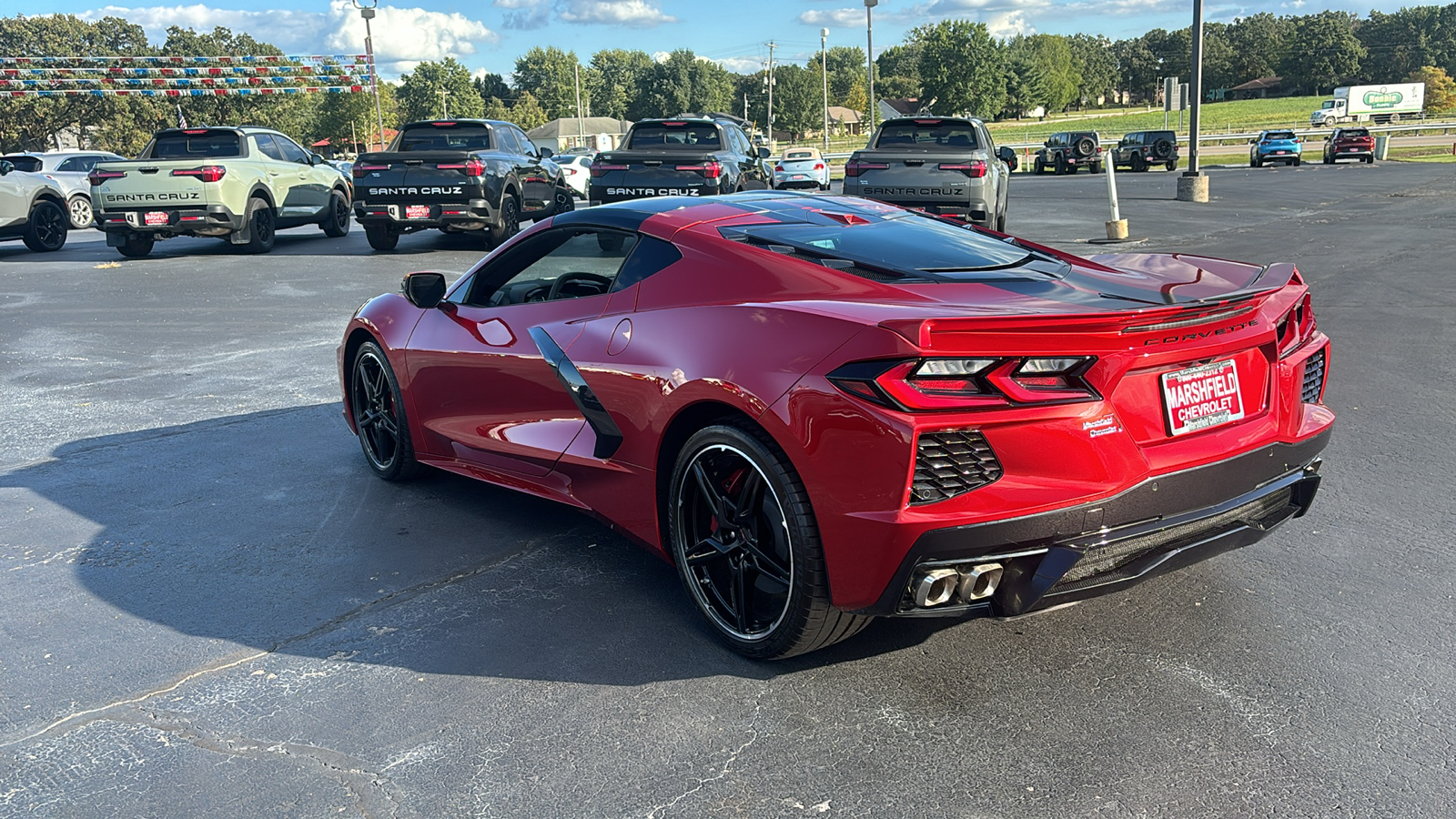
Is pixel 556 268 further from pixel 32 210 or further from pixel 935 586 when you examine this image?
pixel 32 210

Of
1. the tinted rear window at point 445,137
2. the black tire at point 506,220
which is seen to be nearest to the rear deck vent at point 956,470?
the black tire at point 506,220

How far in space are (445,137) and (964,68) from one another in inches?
4045

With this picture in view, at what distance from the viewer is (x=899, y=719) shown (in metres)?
3.16

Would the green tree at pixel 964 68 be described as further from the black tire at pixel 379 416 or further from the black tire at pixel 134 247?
the black tire at pixel 379 416

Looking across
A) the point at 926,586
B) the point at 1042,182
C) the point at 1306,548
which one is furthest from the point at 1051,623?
the point at 1042,182

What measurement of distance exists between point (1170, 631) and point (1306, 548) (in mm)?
1029

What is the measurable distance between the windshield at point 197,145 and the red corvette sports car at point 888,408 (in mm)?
14276

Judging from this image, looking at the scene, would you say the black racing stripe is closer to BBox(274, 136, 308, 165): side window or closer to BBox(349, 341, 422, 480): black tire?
BBox(349, 341, 422, 480): black tire

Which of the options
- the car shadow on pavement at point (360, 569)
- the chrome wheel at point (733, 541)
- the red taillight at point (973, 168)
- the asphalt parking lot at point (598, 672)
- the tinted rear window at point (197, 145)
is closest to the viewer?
the asphalt parking lot at point (598, 672)

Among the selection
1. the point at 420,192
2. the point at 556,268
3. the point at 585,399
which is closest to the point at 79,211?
the point at 420,192

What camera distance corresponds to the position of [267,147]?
17.7m

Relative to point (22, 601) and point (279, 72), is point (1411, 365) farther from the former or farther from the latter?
point (279, 72)

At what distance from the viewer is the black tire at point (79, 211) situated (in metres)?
23.0

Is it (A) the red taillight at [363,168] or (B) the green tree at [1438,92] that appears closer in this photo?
(A) the red taillight at [363,168]
